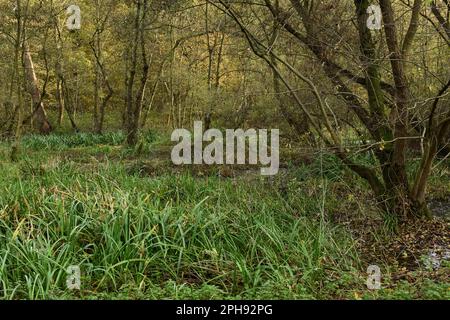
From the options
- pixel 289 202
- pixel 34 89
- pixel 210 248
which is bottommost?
pixel 210 248

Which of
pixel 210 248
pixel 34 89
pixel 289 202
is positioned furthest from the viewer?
pixel 34 89

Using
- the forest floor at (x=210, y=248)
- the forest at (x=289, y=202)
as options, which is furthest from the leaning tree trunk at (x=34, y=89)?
the forest floor at (x=210, y=248)

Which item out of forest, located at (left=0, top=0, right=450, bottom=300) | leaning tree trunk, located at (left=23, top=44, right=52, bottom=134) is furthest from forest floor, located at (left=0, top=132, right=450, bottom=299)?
leaning tree trunk, located at (left=23, top=44, right=52, bottom=134)

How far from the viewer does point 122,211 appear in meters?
4.21

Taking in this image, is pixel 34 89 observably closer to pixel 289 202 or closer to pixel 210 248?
pixel 289 202

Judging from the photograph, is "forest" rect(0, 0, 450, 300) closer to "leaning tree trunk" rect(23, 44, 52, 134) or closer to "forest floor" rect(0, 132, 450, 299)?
"forest floor" rect(0, 132, 450, 299)

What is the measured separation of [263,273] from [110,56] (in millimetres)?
18029

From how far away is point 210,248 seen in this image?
4.01 metres

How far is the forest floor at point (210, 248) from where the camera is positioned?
11.2ft

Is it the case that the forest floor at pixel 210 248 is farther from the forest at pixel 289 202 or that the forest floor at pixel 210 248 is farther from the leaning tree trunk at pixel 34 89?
the leaning tree trunk at pixel 34 89

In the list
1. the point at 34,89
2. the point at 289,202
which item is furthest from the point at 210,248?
the point at 34,89

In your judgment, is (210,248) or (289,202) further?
(289,202)

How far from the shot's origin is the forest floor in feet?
11.2

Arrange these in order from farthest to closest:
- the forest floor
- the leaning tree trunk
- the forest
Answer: the leaning tree trunk, the forest, the forest floor
